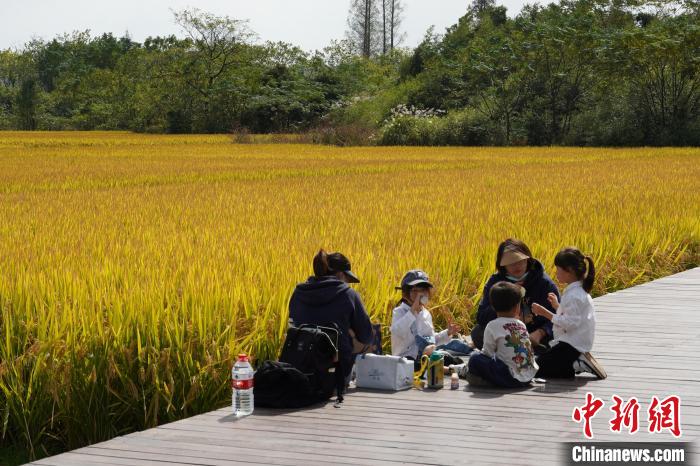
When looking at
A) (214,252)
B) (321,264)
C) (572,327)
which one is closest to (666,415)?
(572,327)

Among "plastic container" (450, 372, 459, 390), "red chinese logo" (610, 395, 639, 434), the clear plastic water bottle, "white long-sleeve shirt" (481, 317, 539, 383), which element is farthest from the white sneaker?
the clear plastic water bottle

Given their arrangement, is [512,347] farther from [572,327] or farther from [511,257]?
[511,257]

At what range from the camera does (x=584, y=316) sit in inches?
242

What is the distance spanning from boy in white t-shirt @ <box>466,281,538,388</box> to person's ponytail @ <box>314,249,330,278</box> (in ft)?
2.87

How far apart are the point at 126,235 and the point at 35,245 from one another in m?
1.29

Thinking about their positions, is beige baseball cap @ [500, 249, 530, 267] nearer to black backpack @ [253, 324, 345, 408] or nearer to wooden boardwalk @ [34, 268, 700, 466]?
wooden boardwalk @ [34, 268, 700, 466]

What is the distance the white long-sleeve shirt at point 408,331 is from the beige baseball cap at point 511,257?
0.53m

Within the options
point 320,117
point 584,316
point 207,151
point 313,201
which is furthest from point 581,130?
point 584,316

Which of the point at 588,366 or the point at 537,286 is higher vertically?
the point at 537,286

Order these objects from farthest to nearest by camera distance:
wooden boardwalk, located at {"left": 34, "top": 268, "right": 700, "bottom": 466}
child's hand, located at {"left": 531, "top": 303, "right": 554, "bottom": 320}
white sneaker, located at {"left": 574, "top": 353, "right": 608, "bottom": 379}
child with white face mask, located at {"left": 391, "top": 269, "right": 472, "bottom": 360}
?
child with white face mask, located at {"left": 391, "top": 269, "right": 472, "bottom": 360} < child's hand, located at {"left": 531, "top": 303, "right": 554, "bottom": 320} < white sneaker, located at {"left": 574, "top": 353, "right": 608, "bottom": 379} < wooden boardwalk, located at {"left": 34, "top": 268, "right": 700, "bottom": 466}

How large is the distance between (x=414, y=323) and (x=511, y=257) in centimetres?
66

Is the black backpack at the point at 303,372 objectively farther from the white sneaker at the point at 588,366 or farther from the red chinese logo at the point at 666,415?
the red chinese logo at the point at 666,415

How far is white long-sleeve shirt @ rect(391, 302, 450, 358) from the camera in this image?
643cm

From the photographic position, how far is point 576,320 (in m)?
6.14
